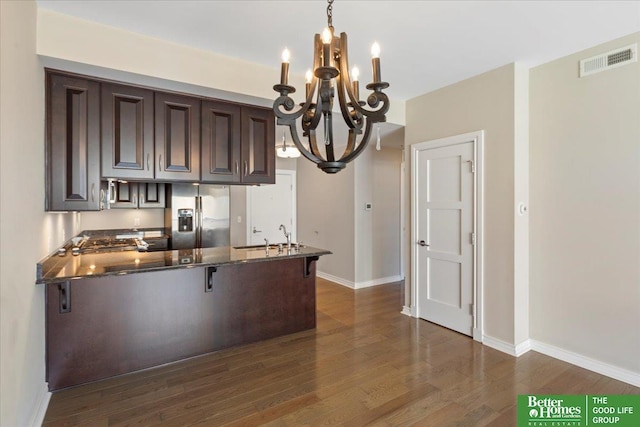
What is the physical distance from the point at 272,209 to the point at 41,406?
4698mm

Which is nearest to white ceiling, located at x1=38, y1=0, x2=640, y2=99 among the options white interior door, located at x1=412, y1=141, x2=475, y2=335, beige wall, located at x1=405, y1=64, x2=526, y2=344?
beige wall, located at x1=405, y1=64, x2=526, y2=344

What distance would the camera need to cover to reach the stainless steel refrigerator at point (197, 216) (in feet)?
17.1

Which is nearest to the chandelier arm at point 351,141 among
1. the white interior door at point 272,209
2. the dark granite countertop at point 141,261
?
the dark granite countertop at point 141,261

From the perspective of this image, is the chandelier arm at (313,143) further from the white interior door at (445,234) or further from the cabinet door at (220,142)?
the white interior door at (445,234)

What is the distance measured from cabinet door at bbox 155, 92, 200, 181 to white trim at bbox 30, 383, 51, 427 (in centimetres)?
174

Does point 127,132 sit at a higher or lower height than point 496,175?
higher

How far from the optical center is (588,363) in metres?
2.76

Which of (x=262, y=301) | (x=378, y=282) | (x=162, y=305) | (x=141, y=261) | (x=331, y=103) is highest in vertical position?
(x=331, y=103)

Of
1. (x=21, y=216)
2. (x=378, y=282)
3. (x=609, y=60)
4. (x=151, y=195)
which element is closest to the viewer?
(x=21, y=216)

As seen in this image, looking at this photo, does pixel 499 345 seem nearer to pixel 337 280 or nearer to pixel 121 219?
pixel 337 280

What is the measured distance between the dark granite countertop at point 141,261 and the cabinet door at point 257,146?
785 millimetres

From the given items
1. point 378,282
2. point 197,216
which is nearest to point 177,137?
point 197,216

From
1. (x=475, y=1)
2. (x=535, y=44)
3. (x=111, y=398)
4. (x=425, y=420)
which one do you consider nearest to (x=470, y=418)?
(x=425, y=420)

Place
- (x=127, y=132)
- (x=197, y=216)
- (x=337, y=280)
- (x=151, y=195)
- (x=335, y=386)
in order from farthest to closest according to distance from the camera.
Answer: (x=337, y=280) < (x=197, y=216) < (x=151, y=195) < (x=127, y=132) < (x=335, y=386)
